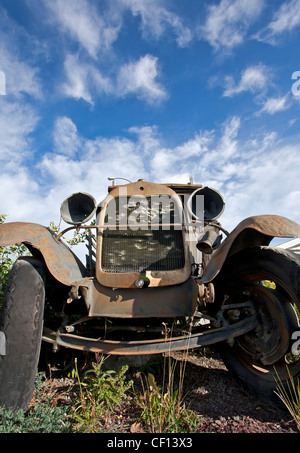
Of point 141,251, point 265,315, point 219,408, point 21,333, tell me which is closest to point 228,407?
point 219,408

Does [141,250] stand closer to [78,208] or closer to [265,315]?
[78,208]

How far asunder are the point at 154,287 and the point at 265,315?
1005mm

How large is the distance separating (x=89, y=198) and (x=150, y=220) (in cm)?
68

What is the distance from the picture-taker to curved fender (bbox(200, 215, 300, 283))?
7.47 feet

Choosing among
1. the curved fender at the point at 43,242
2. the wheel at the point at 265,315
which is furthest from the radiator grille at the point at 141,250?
the wheel at the point at 265,315

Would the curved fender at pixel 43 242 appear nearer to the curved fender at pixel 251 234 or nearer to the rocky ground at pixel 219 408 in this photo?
the rocky ground at pixel 219 408

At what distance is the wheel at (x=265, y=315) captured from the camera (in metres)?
2.38

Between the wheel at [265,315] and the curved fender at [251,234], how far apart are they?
0.43 feet

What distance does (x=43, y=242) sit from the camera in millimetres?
2668

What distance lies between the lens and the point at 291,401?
7.31 ft

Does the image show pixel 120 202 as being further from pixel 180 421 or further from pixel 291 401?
pixel 291 401

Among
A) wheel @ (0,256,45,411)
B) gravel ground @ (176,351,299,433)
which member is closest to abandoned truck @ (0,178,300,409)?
wheel @ (0,256,45,411)

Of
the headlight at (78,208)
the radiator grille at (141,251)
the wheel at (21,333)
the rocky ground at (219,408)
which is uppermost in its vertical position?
the headlight at (78,208)
